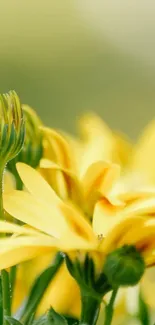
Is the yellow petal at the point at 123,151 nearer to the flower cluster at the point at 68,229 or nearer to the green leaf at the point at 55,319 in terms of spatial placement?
the flower cluster at the point at 68,229

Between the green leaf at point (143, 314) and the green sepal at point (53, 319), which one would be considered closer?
the green sepal at point (53, 319)

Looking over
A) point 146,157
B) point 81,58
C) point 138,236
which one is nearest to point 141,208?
point 138,236

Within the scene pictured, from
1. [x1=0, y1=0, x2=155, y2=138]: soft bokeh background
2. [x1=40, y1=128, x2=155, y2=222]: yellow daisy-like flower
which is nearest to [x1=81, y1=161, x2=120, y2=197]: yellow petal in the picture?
[x1=40, y1=128, x2=155, y2=222]: yellow daisy-like flower

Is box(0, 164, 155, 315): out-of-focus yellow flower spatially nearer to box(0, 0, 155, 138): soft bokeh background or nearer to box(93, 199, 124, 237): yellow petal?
box(93, 199, 124, 237): yellow petal

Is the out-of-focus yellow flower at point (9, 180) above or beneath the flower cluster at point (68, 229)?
above

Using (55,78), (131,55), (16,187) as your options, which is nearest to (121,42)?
(131,55)

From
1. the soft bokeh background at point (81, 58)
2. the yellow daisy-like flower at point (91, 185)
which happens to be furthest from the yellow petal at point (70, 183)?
the soft bokeh background at point (81, 58)

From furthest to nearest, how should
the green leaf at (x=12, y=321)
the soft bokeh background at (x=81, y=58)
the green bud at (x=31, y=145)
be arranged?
the soft bokeh background at (x=81, y=58) → the green bud at (x=31, y=145) → the green leaf at (x=12, y=321)
